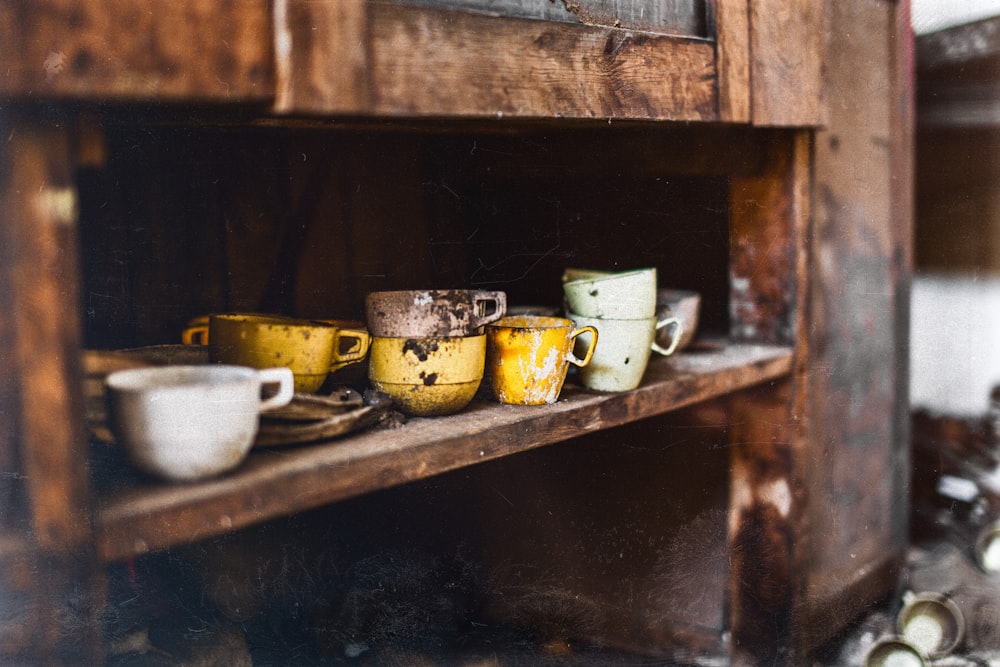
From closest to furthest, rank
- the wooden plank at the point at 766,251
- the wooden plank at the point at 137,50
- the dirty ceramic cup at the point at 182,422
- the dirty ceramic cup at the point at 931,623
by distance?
the wooden plank at the point at 137,50 → the dirty ceramic cup at the point at 182,422 → the wooden plank at the point at 766,251 → the dirty ceramic cup at the point at 931,623

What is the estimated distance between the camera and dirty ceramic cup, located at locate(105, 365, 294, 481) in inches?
32.5

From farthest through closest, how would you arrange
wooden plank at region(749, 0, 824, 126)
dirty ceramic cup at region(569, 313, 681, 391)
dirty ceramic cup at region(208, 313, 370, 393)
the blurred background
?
the blurred background, wooden plank at region(749, 0, 824, 126), dirty ceramic cup at region(569, 313, 681, 391), dirty ceramic cup at region(208, 313, 370, 393)

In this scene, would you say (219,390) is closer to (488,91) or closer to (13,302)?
(13,302)

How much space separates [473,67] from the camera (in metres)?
1.03

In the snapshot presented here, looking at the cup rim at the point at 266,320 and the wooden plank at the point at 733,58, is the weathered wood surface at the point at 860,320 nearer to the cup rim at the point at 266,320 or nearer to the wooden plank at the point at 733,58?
the wooden plank at the point at 733,58

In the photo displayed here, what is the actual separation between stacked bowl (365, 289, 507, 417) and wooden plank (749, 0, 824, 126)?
677mm

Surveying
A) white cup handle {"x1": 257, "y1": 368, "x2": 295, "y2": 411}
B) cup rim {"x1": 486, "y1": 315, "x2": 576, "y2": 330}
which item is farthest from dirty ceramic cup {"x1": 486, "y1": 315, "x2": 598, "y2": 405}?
white cup handle {"x1": 257, "y1": 368, "x2": 295, "y2": 411}

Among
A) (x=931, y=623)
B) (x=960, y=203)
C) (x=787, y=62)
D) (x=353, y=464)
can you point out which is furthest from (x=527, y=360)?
(x=960, y=203)

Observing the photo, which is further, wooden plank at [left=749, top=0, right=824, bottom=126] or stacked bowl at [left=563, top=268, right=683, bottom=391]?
wooden plank at [left=749, top=0, right=824, bottom=126]

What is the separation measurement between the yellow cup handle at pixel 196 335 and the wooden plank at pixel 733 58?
0.88 meters

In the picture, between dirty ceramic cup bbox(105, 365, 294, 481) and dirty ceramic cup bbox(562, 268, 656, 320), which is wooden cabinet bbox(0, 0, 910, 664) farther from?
dirty ceramic cup bbox(562, 268, 656, 320)

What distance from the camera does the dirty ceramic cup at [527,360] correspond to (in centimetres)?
121

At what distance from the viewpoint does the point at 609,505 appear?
1.99 m

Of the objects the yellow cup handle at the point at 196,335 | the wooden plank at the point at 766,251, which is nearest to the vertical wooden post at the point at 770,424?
the wooden plank at the point at 766,251
